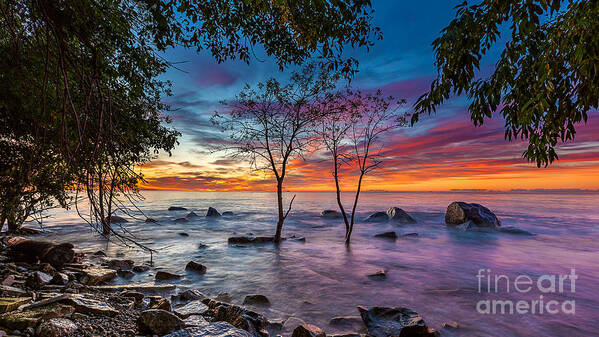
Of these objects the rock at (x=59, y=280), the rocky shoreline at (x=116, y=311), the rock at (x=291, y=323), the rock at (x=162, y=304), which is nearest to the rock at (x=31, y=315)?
the rocky shoreline at (x=116, y=311)

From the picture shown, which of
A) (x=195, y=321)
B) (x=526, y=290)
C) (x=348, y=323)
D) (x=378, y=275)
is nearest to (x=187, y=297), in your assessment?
(x=195, y=321)

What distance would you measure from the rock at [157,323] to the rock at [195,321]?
0.33 metres

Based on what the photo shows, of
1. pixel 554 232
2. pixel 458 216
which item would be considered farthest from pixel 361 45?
pixel 554 232

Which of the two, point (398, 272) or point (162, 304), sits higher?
point (162, 304)

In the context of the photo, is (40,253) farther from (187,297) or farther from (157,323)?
(157,323)

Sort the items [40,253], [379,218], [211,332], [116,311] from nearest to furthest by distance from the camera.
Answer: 1. [211,332]
2. [116,311]
3. [40,253]
4. [379,218]

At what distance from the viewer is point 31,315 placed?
371 centimetres

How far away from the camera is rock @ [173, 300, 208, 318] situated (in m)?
5.70

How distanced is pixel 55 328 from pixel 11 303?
1198 millimetres

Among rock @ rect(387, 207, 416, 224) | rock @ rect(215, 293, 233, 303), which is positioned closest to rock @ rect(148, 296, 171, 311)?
rock @ rect(215, 293, 233, 303)

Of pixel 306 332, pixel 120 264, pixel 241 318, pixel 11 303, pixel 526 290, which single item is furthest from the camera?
pixel 120 264

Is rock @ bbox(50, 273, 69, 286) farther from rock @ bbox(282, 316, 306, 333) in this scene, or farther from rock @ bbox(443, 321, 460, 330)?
rock @ bbox(443, 321, 460, 330)

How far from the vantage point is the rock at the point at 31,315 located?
346cm

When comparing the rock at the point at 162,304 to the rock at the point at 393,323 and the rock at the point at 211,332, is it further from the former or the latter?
the rock at the point at 393,323
